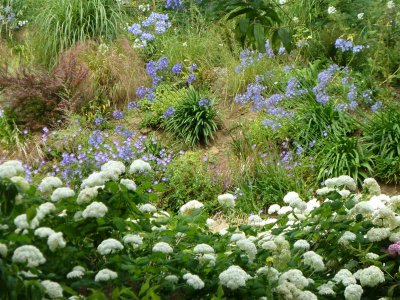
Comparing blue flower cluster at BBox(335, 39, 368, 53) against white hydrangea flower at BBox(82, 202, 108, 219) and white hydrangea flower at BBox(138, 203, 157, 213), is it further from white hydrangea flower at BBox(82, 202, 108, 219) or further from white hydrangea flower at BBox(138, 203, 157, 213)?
white hydrangea flower at BBox(82, 202, 108, 219)

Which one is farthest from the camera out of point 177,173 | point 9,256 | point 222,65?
point 222,65

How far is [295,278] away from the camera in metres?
3.41

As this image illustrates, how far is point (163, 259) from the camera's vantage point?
11.0 feet

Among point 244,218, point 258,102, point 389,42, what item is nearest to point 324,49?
point 389,42

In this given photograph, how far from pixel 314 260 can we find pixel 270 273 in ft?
0.74

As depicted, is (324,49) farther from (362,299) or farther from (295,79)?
(362,299)

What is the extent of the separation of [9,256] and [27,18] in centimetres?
Result: 766

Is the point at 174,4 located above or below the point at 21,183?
above

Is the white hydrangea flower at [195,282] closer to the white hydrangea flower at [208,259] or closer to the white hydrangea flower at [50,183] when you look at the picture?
the white hydrangea flower at [208,259]

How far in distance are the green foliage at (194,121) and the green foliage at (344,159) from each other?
3.96 ft

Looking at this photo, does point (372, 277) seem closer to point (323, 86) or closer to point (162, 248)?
point (162, 248)

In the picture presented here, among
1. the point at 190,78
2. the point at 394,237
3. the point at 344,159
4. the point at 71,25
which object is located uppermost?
the point at 71,25

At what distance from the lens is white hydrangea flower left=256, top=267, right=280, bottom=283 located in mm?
3486

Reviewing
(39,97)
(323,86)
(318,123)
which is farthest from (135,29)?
(318,123)
